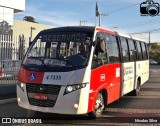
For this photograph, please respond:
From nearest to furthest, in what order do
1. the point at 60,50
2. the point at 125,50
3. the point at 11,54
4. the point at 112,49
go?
the point at 60,50
the point at 112,49
the point at 125,50
the point at 11,54

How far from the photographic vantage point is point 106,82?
960 centimetres

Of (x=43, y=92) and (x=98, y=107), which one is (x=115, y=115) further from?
(x=43, y=92)

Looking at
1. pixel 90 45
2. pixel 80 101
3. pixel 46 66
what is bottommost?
pixel 80 101

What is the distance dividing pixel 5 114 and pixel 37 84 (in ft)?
6.66

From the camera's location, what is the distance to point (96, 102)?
891 centimetres

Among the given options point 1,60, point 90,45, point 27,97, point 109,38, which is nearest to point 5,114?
point 27,97

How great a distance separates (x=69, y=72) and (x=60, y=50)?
0.98 meters

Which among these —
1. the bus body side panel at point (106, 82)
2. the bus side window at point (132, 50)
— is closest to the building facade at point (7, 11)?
the bus side window at point (132, 50)

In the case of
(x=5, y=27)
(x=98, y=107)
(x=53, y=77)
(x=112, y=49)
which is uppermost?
(x=5, y=27)

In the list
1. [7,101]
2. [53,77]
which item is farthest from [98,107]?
[7,101]

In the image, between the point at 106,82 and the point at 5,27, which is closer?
the point at 106,82

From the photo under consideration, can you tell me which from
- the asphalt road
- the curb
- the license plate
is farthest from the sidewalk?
the license plate

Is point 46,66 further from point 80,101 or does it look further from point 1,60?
point 1,60

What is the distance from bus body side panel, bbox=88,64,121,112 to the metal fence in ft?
19.2
